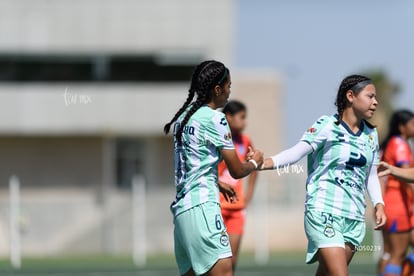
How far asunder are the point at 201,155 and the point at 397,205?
5619mm

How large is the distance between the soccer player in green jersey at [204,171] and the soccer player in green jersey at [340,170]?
780 mm

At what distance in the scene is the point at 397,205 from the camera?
14.0 meters

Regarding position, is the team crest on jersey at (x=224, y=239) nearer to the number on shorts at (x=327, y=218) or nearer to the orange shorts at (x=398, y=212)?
the number on shorts at (x=327, y=218)

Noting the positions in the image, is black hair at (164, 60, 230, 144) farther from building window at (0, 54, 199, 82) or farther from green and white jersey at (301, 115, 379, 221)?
building window at (0, 54, 199, 82)

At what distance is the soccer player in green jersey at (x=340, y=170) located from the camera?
9523 mm

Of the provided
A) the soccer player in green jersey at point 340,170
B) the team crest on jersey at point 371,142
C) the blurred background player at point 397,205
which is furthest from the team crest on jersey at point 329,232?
the blurred background player at point 397,205

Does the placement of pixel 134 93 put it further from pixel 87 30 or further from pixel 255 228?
pixel 255 228

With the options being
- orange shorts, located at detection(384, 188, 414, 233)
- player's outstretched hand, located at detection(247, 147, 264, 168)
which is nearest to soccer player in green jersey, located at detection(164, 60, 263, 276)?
player's outstretched hand, located at detection(247, 147, 264, 168)

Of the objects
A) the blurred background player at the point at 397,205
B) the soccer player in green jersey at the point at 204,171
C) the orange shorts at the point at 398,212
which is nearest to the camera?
the soccer player in green jersey at the point at 204,171

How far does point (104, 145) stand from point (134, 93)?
1.95 meters

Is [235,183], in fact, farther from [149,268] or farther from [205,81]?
[149,268]

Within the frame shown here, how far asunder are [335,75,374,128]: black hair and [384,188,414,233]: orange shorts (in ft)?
14.2

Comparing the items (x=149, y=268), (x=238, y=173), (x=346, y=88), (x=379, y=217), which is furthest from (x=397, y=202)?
(x=149, y=268)

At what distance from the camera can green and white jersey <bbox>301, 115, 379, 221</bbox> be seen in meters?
9.59
